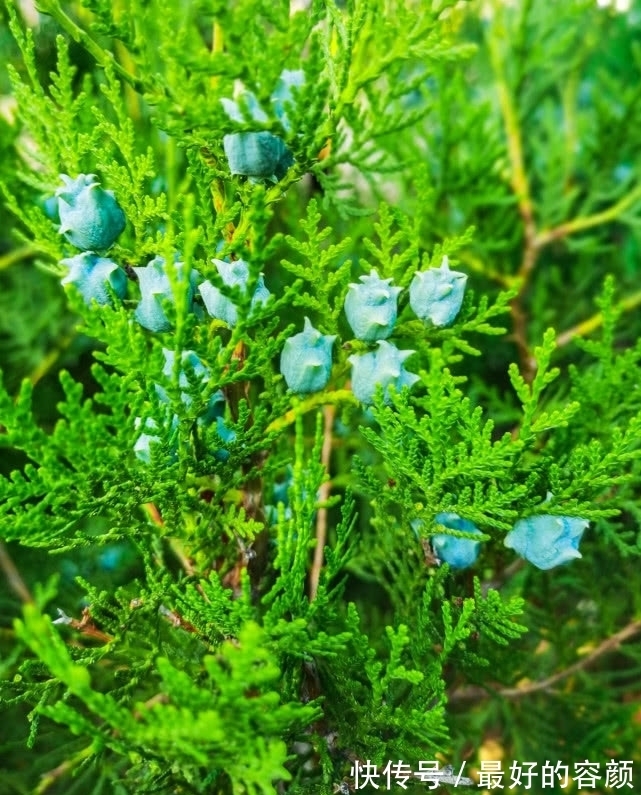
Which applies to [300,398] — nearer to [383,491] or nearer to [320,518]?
[383,491]

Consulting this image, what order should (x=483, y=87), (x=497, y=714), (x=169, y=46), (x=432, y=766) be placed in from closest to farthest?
(x=169, y=46) < (x=432, y=766) < (x=497, y=714) < (x=483, y=87)

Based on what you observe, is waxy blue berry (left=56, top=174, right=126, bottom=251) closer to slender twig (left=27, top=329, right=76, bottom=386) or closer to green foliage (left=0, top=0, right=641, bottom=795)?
green foliage (left=0, top=0, right=641, bottom=795)

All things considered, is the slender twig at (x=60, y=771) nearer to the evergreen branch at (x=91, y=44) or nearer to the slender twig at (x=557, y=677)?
the slender twig at (x=557, y=677)

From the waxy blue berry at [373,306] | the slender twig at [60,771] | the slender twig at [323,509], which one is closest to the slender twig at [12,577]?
the slender twig at [60,771]

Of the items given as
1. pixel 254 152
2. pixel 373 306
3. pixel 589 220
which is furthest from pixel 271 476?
pixel 589 220

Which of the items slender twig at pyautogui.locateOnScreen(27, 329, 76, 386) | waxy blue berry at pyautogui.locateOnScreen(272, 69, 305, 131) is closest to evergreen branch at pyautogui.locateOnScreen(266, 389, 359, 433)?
waxy blue berry at pyautogui.locateOnScreen(272, 69, 305, 131)

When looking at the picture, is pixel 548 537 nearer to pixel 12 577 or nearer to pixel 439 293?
pixel 439 293

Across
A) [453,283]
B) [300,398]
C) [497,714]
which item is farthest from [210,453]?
[497,714]
